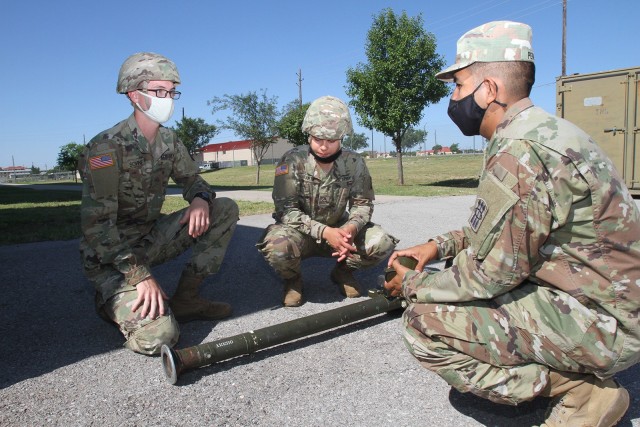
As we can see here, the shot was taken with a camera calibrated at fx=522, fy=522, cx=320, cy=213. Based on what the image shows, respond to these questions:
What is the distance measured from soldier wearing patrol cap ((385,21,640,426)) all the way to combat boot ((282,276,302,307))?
1.70 m

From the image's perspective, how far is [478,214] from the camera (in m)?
1.92

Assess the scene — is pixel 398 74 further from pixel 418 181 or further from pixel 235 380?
pixel 235 380

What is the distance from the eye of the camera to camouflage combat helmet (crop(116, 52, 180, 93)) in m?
3.23

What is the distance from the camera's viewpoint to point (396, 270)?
8.22ft

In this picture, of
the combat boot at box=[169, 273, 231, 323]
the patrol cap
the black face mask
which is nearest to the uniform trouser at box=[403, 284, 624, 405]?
the black face mask

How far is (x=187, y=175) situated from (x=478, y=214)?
242 cm

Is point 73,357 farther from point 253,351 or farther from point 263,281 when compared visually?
point 263,281

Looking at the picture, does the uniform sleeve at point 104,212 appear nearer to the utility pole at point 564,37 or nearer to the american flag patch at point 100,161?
the american flag patch at point 100,161

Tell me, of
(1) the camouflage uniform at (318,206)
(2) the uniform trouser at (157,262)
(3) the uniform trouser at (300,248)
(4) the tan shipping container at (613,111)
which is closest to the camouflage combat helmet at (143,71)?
(2) the uniform trouser at (157,262)

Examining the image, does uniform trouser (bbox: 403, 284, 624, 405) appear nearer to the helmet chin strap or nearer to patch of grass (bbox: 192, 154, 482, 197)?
patch of grass (bbox: 192, 154, 482, 197)

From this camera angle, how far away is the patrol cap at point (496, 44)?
79.1 inches

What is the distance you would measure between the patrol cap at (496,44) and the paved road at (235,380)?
1.50 m

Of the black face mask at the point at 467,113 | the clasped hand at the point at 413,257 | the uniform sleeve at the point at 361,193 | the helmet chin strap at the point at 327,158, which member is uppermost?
the black face mask at the point at 467,113

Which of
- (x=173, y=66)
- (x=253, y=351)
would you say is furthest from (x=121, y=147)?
(x=253, y=351)
